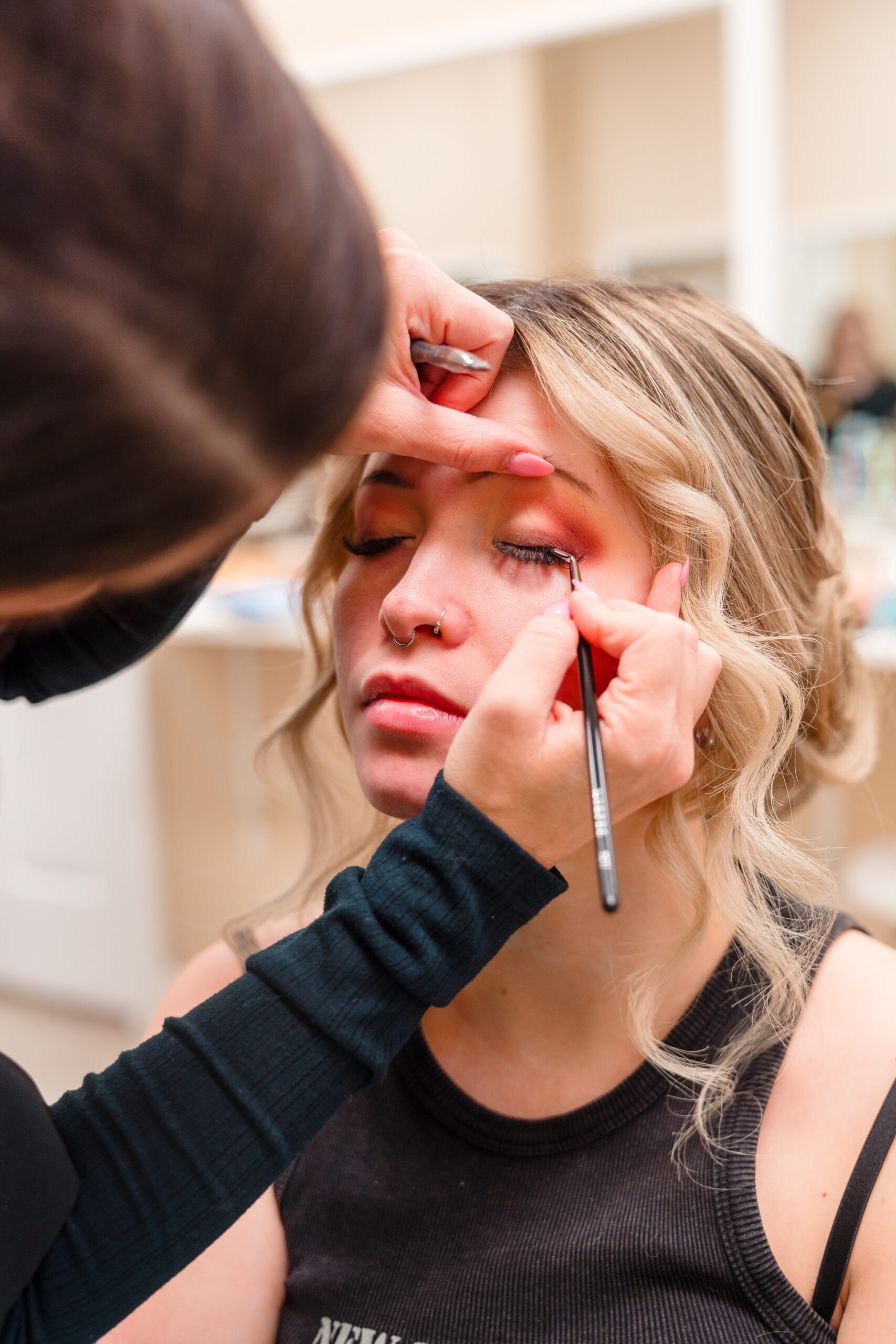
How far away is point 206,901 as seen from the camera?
2.97m

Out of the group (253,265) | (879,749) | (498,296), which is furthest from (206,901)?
(253,265)

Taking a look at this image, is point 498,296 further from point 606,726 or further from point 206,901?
point 206,901

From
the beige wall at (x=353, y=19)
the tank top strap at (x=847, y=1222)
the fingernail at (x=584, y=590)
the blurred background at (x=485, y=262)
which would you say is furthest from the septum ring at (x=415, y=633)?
the beige wall at (x=353, y=19)

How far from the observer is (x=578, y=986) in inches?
36.5

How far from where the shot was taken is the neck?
A: 90cm

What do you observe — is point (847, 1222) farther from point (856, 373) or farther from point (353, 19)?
point (353, 19)

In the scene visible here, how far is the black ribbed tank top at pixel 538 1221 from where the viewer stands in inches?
29.7

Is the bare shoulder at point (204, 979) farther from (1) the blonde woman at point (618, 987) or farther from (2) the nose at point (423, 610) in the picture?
(2) the nose at point (423, 610)

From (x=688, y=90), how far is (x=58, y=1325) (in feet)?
8.08

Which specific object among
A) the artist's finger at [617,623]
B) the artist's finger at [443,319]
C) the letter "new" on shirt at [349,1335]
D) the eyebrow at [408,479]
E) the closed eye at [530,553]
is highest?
the artist's finger at [443,319]

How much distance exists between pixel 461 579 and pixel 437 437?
109mm

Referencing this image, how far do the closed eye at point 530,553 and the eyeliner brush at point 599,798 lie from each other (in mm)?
197

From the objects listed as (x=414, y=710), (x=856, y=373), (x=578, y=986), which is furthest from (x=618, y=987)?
(x=856, y=373)

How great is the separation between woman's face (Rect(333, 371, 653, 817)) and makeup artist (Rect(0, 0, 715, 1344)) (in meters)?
0.17
